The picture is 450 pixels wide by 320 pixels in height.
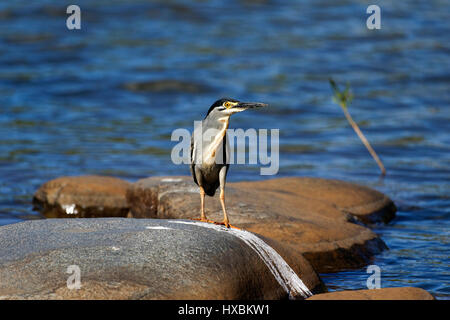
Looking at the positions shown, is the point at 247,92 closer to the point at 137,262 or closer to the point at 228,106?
the point at 228,106

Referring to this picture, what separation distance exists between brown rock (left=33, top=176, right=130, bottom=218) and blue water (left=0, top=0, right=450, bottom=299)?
30 cm

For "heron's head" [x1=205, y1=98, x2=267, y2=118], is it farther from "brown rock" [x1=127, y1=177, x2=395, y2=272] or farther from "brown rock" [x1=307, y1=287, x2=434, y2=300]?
"brown rock" [x1=127, y1=177, x2=395, y2=272]

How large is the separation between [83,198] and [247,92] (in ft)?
21.0

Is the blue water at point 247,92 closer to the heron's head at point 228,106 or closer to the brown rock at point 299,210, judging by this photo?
the brown rock at point 299,210

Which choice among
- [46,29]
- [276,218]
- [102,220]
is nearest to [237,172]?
[276,218]

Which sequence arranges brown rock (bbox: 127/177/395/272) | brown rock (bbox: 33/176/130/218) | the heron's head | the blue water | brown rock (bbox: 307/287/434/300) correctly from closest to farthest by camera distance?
brown rock (bbox: 307/287/434/300) < the heron's head < brown rock (bbox: 127/177/395/272) < brown rock (bbox: 33/176/130/218) < the blue water

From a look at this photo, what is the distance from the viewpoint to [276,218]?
722 cm

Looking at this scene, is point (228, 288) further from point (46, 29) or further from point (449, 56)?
point (46, 29)

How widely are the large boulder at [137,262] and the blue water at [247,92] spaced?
1400mm

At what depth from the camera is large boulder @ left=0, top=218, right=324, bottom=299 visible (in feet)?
15.5

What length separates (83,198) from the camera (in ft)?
29.3

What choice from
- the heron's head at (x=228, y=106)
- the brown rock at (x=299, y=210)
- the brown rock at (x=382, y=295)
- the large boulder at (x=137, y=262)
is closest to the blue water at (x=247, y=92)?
the brown rock at (x=299, y=210)

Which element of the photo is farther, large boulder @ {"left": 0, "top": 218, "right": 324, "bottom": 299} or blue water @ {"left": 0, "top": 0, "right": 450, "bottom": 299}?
blue water @ {"left": 0, "top": 0, "right": 450, "bottom": 299}

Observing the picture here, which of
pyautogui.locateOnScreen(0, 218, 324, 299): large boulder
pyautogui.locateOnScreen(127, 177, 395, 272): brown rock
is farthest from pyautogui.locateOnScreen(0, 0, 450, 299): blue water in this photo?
pyautogui.locateOnScreen(0, 218, 324, 299): large boulder
